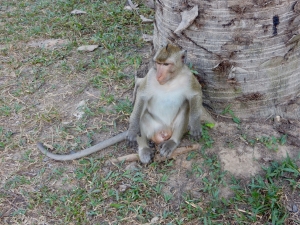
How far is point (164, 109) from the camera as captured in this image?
11.1 feet

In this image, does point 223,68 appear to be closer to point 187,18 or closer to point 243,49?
point 243,49

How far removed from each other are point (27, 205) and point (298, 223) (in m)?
1.99

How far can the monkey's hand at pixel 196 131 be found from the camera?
11.1 feet

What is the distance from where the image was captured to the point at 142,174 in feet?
11.0

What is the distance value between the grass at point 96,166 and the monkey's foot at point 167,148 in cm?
9

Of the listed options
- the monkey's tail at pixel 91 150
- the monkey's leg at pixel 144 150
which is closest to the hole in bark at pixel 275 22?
the monkey's leg at pixel 144 150

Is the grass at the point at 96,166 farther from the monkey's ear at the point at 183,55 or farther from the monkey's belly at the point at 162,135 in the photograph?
the monkey's ear at the point at 183,55

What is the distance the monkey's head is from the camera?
310cm

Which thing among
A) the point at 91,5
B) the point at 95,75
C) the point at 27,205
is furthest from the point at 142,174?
the point at 91,5

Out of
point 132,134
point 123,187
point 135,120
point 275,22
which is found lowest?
point 123,187

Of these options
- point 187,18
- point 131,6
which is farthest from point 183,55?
point 131,6

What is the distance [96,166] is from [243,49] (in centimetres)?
152

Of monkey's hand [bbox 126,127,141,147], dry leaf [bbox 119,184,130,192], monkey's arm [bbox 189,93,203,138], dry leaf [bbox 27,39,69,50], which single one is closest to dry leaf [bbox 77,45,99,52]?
dry leaf [bbox 27,39,69,50]

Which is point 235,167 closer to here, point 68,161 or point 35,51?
point 68,161
